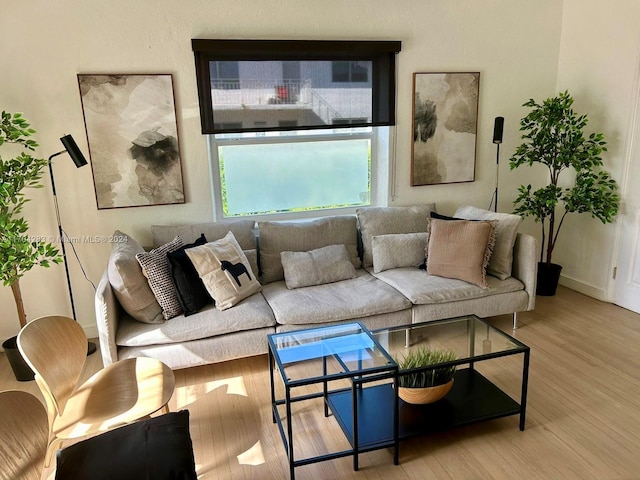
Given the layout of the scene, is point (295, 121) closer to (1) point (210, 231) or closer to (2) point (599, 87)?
(1) point (210, 231)

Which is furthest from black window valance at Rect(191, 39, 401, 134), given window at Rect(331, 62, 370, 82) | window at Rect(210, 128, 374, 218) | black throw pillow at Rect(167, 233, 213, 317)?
black throw pillow at Rect(167, 233, 213, 317)

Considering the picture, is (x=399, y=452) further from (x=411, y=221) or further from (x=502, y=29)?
(x=502, y=29)

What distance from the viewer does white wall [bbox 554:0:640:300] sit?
364 centimetres

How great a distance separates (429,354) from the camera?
2.32 m

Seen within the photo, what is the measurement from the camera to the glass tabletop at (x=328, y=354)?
215 cm

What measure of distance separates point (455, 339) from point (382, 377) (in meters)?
0.63

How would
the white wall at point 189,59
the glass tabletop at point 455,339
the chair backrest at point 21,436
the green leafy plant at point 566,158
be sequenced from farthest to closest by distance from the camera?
the green leafy plant at point 566,158 < the white wall at point 189,59 < the glass tabletop at point 455,339 < the chair backrest at point 21,436

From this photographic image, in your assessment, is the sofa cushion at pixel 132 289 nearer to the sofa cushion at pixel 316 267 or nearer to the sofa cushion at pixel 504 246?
the sofa cushion at pixel 316 267

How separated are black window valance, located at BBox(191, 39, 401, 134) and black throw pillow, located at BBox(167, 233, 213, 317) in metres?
1.03

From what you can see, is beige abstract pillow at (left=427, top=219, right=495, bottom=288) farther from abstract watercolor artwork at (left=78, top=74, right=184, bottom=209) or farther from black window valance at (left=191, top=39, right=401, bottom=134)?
abstract watercolor artwork at (left=78, top=74, right=184, bottom=209)

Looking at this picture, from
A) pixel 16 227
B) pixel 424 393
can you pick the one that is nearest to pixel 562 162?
pixel 424 393

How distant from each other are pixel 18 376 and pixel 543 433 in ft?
10.1

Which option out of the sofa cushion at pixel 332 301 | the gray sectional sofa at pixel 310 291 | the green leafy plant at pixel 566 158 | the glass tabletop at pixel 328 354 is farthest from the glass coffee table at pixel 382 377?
the green leafy plant at pixel 566 158

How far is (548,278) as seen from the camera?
409 cm
